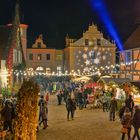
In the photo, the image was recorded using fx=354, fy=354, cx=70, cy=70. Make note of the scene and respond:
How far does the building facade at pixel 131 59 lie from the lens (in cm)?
3199

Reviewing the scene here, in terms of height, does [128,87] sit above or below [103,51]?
below

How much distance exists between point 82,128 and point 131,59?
1793cm

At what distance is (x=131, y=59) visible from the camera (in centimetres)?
3366

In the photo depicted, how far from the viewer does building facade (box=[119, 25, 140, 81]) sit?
3199cm

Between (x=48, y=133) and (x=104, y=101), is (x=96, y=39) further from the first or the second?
(x=48, y=133)

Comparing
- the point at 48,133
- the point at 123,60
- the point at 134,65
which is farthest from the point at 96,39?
the point at 48,133

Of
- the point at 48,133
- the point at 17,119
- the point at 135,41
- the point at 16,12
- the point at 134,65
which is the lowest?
the point at 48,133

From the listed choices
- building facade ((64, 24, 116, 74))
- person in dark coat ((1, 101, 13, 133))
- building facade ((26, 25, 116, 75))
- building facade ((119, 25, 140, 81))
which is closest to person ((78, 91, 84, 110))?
building facade ((119, 25, 140, 81))

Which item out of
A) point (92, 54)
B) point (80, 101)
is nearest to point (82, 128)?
point (80, 101)

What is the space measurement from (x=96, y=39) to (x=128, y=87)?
2960cm

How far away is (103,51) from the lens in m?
53.7

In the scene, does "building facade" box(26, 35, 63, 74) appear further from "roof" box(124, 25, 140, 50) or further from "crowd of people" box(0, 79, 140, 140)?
"crowd of people" box(0, 79, 140, 140)

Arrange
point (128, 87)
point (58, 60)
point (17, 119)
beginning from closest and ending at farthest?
point (17, 119), point (128, 87), point (58, 60)

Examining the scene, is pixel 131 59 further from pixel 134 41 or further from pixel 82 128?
pixel 82 128
